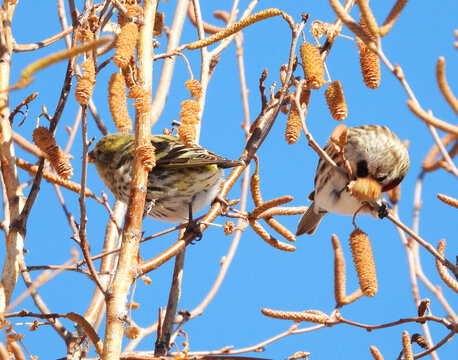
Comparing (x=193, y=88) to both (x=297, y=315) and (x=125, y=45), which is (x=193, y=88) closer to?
(x=125, y=45)

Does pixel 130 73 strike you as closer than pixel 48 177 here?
Yes

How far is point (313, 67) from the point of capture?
2.61 m

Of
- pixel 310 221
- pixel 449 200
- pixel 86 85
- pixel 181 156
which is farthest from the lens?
pixel 310 221

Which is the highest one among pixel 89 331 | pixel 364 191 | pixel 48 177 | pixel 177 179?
pixel 177 179

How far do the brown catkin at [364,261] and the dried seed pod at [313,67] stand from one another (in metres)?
0.59

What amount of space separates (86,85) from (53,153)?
1.72ft

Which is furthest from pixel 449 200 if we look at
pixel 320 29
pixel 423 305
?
pixel 320 29

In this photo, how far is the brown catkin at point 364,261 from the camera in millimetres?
2488

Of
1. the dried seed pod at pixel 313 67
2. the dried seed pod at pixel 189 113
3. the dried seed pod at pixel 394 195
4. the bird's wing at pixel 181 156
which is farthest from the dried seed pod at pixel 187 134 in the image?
the dried seed pod at pixel 394 195

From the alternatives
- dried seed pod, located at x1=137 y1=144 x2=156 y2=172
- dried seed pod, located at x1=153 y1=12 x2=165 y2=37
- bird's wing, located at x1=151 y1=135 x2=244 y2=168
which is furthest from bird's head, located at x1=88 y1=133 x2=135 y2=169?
dried seed pod, located at x1=137 y1=144 x2=156 y2=172

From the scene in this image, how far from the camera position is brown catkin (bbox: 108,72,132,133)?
2369 millimetres

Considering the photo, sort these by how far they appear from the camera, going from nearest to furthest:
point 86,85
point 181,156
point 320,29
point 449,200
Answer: point 86,85
point 449,200
point 320,29
point 181,156

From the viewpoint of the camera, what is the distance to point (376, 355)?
99.5 inches

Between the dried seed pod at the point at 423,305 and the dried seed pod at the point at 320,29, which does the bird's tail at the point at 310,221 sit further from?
the dried seed pod at the point at 423,305
